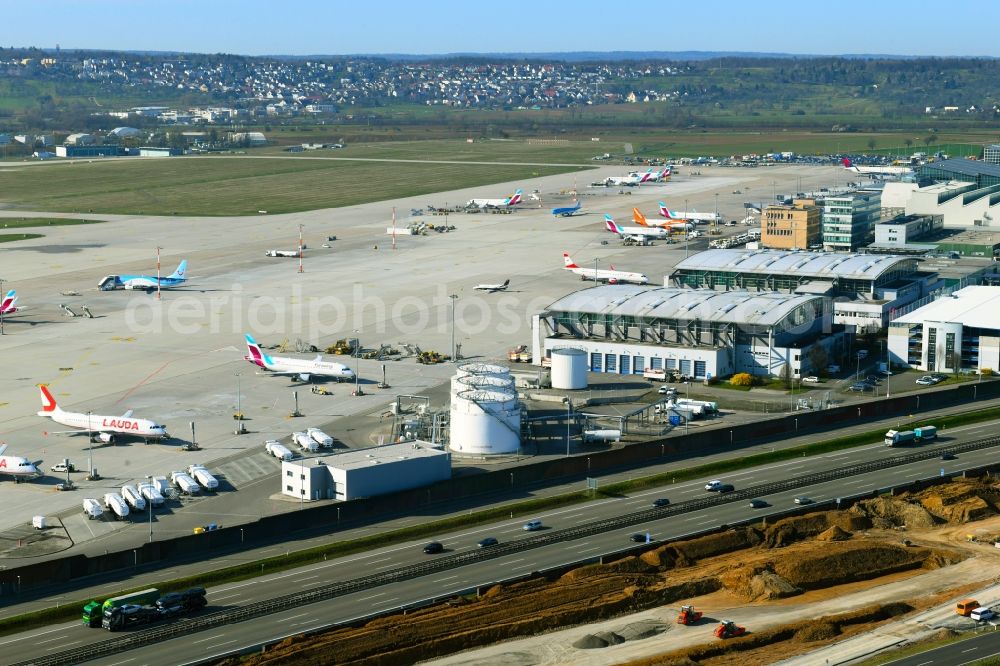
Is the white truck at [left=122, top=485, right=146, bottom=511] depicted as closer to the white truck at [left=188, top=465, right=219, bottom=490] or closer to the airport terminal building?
the white truck at [left=188, top=465, right=219, bottom=490]

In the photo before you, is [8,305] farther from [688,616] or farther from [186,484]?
[688,616]

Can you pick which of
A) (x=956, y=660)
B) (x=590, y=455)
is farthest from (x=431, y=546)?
(x=956, y=660)

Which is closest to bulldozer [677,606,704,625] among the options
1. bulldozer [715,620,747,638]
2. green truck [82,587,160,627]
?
bulldozer [715,620,747,638]

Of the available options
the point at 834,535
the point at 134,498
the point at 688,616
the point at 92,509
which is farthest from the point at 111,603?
the point at 834,535

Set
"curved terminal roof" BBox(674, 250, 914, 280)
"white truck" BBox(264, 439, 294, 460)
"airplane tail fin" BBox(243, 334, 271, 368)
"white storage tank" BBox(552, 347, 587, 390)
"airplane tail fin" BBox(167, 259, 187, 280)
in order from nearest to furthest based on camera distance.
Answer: "white truck" BBox(264, 439, 294, 460)
"white storage tank" BBox(552, 347, 587, 390)
"airplane tail fin" BBox(243, 334, 271, 368)
"curved terminal roof" BBox(674, 250, 914, 280)
"airplane tail fin" BBox(167, 259, 187, 280)

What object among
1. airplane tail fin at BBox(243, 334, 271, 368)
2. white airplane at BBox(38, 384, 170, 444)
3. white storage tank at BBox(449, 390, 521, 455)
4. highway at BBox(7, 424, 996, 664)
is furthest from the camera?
airplane tail fin at BBox(243, 334, 271, 368)

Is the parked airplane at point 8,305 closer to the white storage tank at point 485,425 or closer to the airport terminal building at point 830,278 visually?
the white storage tank at point 485,425

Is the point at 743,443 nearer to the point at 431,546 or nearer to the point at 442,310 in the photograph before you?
the point at 431,546
